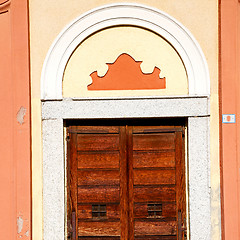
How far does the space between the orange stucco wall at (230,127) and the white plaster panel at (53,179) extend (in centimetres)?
200

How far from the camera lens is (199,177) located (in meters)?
4.43

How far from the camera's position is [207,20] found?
4434 millimetres

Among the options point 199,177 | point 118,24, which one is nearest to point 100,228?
point 199,177

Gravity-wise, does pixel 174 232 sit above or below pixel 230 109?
below

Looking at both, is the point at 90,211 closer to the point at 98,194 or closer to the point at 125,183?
the point at 98,194

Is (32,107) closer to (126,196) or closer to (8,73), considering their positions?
(8,73)

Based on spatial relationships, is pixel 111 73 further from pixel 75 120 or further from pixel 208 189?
pixel 208 189

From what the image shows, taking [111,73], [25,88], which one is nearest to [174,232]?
[111,73]

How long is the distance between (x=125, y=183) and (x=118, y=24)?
203 centimetres

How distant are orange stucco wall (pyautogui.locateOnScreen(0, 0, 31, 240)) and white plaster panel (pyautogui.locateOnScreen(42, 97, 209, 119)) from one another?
1.15 ft

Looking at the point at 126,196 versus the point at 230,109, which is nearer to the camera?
the point at 230,109

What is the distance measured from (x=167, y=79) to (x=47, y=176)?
194cm

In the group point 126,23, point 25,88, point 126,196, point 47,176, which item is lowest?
point 126,196

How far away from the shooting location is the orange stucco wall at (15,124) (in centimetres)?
446
